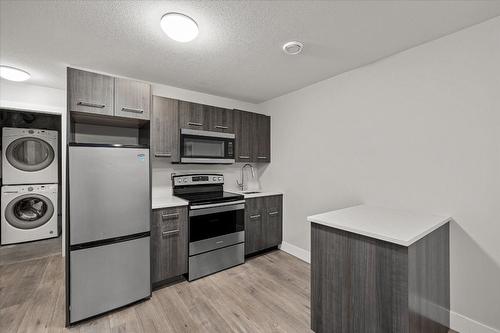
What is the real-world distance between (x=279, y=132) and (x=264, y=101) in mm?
682

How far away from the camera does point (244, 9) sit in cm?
142

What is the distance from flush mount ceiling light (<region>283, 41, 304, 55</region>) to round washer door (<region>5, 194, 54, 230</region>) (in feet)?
15.1

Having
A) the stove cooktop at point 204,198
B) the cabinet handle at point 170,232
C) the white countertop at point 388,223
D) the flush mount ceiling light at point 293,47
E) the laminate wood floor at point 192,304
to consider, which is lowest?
the laminate wood floor at point 192,304

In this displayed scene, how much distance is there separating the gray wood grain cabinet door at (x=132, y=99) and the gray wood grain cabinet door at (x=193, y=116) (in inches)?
18.5

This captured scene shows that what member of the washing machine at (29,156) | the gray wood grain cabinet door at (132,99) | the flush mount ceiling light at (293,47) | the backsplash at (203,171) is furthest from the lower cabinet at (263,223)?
the washing machine at (29,156)

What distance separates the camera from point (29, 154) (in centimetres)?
371

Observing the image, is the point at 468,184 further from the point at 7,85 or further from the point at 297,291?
the point at 7,85

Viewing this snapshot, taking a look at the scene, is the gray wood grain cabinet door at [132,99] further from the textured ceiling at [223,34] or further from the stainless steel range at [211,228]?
the stainless steel range at [211,228]

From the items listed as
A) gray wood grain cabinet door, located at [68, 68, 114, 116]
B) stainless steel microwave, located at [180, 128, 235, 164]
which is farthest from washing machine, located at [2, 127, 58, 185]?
stainless steel microwave, located at [180, 128, 235, 164]

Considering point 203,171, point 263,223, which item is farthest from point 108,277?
point 263,223

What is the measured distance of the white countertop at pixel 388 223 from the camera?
122 centimetres

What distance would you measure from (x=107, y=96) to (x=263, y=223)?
2.38m

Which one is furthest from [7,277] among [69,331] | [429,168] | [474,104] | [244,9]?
[474,104]

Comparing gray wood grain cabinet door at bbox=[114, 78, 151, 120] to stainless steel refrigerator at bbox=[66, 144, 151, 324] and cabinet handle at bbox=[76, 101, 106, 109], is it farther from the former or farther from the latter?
stainless steel refrigerator at bbox=[66, 144, 151, 324]
